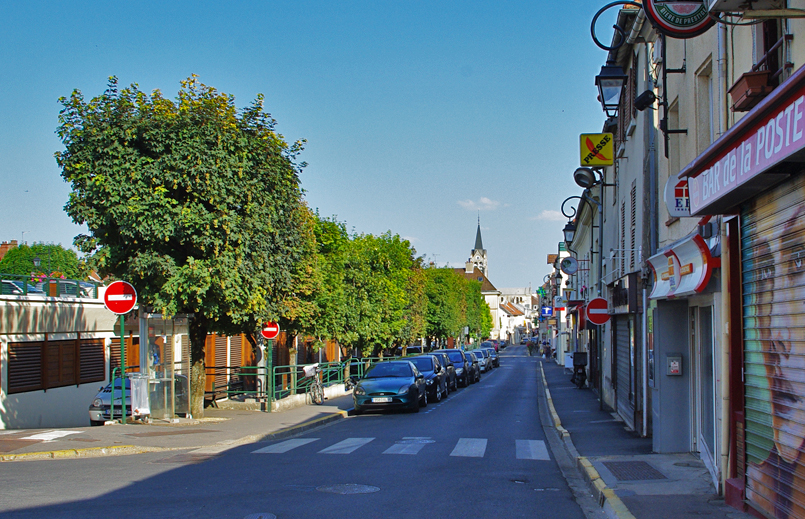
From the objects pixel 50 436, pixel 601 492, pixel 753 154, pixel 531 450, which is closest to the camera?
pixel 753 154

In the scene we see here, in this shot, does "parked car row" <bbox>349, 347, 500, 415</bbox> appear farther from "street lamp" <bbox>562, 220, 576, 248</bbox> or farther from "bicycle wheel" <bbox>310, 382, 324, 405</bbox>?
"street lamp" <bbox>562, 220, 576, 248</bbox>

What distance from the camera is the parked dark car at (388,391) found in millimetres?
20625

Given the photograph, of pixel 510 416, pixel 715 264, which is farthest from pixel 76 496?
pixel 510 416

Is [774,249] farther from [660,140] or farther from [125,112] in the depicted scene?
[125,112]

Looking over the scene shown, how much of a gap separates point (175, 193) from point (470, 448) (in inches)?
314

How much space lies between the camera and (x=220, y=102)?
16.2 meters

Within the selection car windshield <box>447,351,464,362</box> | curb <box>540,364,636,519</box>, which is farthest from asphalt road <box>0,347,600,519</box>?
car windshield <box>447,351,464,362</box>

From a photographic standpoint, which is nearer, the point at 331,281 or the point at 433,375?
the point at 433,375

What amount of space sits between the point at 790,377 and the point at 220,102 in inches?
511

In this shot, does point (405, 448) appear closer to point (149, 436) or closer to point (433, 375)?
point (149, 436)

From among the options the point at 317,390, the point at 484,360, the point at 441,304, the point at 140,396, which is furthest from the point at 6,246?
the point at 140,396

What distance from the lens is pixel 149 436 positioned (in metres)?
13.7

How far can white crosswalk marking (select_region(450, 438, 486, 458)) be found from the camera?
40.3 ft

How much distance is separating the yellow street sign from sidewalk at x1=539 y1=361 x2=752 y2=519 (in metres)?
5.98
